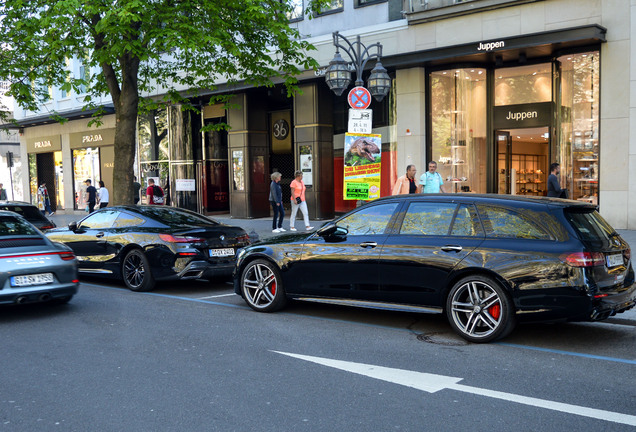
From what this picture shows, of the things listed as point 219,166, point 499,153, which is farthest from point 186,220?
point 219,166

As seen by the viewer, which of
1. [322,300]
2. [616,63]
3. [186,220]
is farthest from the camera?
[616,63]

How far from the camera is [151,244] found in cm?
994

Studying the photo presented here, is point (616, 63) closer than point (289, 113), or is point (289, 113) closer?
point (616, 63)

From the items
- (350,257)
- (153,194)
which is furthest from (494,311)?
(153,194)

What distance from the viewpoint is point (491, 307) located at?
6465 millimetres

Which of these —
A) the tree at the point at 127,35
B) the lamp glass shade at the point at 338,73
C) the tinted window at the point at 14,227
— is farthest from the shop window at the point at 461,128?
the tinted window at the point at 14,227

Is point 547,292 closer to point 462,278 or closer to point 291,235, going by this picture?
point 462,278

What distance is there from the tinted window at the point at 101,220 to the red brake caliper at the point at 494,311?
692 centimetres

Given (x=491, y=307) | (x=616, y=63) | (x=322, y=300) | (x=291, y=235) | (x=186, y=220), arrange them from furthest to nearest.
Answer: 1. (x=616, y=63)
2. (x=186, y=220)
3. (x=291, y=235)
4. (x=322, y=300)
5. (x=491, y=307)

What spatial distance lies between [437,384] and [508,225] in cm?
213

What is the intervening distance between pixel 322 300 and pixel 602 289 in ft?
10.3

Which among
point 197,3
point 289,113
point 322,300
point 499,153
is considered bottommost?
point 322,300

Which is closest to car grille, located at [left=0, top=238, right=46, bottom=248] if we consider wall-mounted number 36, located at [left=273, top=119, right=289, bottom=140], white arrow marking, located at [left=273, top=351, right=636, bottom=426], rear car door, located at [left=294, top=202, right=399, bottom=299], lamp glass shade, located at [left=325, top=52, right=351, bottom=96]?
rear car door, located at [left=294, top=202, right=399, bottom=299]

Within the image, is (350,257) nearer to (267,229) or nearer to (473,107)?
(267,229)
